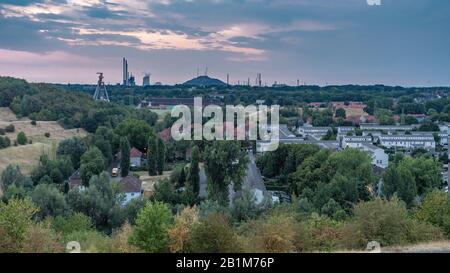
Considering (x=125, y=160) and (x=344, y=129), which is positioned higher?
(x=344, y=129)

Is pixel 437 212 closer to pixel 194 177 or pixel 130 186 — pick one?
pixel 194 177

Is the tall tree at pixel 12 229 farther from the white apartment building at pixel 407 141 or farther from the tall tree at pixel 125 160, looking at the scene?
the white apartment building at pixel 407 141

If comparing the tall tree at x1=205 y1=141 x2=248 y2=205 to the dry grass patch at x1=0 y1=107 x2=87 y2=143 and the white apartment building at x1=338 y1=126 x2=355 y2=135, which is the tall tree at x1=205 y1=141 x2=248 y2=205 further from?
the white apartment building at x1=338 y1=126 x2=355 y2=135

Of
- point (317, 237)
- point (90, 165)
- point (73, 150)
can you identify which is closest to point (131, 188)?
point (90, 165)

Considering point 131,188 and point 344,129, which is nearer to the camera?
point 131,188

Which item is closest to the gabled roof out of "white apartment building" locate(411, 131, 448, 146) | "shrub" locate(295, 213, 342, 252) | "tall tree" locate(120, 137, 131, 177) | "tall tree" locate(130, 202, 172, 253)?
"tall tree" locate(120, 137, 131, 177)
